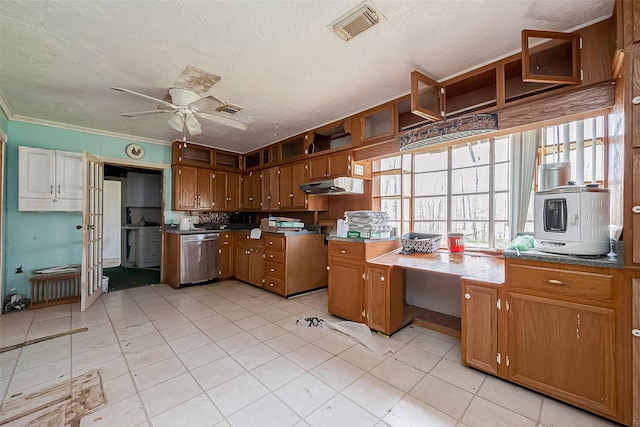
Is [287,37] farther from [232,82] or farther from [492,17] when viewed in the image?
[492,17]

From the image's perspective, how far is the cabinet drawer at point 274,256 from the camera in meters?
3.85

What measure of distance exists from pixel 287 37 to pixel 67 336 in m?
3.55

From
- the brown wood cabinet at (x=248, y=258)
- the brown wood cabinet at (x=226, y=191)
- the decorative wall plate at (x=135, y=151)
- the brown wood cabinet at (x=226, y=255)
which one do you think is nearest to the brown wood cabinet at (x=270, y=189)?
the brown wood cabinet at (x=248, y=258)

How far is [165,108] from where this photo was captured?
277 centimetres

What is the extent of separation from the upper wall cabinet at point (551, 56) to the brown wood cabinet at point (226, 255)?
471cm

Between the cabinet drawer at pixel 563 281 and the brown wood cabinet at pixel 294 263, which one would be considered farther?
the brown wood cabinet at pixel 294 263

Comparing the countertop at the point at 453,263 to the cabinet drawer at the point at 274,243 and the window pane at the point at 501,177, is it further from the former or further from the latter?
the cabinet drawer at the point at 274,243

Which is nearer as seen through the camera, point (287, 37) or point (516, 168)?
point (287, 37)

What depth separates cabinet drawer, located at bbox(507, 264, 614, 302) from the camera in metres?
1.52

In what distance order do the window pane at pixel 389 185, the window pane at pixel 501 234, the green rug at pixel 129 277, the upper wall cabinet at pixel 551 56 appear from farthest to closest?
the green rug at pixel 129 277
the window pane at pixel 389 185
the window pane at pixel 501 234
the upper wall cabinet at pixel 551 56

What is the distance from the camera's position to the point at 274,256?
398 centimetres

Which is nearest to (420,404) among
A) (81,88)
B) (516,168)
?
(516,168)

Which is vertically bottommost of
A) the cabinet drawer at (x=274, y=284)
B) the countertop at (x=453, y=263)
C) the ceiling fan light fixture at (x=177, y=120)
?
the cabinet drawer at (x=274, y=284)

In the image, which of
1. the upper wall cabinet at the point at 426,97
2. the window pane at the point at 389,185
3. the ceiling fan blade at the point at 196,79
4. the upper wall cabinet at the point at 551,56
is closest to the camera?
the upper wall cabinet at the point at 551,56
